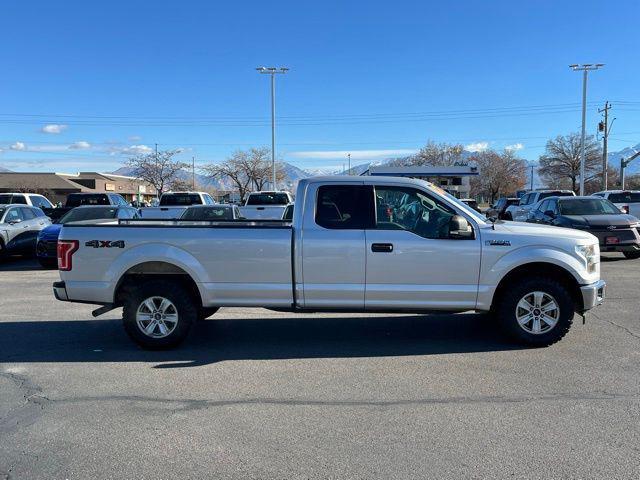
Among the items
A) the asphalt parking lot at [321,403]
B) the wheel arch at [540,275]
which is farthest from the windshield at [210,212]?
the wheel arch at [540,275]

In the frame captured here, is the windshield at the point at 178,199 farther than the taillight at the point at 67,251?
Yes

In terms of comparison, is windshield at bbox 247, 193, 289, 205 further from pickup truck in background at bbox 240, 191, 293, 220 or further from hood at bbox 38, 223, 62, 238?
hood at bbox 38, 223, 62, 238

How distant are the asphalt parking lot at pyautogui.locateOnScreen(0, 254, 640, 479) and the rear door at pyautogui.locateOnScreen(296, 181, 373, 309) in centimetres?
67

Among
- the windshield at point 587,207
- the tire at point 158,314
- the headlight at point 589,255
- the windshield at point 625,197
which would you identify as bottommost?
the tire at point 158,314

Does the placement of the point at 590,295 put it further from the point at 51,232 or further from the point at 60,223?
the point at 60,223

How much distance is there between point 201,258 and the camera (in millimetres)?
5781

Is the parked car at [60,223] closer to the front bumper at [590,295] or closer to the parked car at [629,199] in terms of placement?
the front bumper at [590,295]

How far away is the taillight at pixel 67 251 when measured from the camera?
5820 mm

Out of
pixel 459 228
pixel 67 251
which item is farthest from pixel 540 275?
pixel 67 251

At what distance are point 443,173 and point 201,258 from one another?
30.3 metres

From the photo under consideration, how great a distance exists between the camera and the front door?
18.6 feet

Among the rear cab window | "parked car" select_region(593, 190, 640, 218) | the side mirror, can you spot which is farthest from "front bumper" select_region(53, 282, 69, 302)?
"parked car" select_region(593, 190, 640, 218)

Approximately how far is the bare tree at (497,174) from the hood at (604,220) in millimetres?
68563

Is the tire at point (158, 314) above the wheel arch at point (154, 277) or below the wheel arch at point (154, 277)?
below
